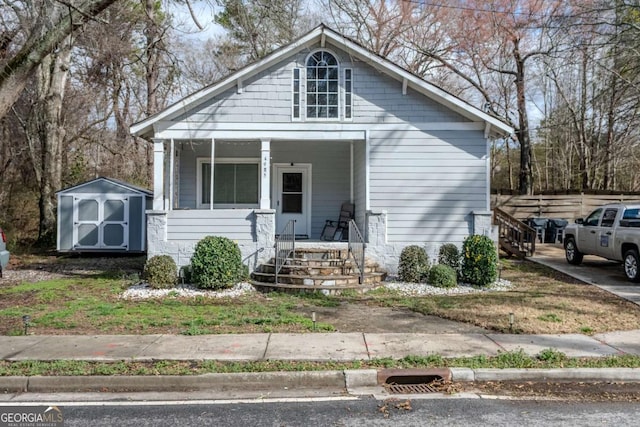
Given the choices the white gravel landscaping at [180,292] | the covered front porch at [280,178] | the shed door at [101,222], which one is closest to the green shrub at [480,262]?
the covered front porch at [280,178]

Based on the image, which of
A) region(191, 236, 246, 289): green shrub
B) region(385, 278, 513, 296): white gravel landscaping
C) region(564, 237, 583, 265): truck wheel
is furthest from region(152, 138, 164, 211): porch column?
region(564, 237, 583, 265): truck wheel

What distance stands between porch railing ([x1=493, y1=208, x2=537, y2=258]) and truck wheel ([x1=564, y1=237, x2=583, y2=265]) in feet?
3.73

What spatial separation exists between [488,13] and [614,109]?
8094mm

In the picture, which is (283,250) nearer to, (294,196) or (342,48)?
(294,196)

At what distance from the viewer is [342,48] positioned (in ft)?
40.6

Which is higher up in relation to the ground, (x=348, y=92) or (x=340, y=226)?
(x=348, y=92)

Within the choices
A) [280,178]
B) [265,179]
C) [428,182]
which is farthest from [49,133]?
[428,182]

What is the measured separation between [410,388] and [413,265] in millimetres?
6529

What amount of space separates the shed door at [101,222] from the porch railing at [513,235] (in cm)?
1269

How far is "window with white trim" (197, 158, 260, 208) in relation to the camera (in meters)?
14.6

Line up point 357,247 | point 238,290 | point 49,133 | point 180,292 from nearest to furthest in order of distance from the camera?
1. point 180,292
2. point 238,290
3. point 357,247
4. point 49,133

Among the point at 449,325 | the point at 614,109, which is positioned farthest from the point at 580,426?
the point at 614,109

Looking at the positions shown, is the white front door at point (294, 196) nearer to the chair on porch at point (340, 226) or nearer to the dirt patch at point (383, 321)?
the chair on porch at point (340, 226)

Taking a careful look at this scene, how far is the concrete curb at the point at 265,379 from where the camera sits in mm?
5359
